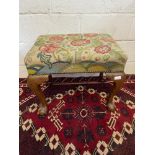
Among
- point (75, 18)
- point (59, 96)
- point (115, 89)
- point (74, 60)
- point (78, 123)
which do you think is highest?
point (75, 18)

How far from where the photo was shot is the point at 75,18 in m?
1.58

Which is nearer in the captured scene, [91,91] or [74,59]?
[74,59]

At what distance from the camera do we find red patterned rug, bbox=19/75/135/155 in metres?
1.19

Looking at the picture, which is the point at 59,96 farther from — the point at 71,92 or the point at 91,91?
the point at 91,91

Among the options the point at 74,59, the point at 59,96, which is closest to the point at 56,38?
the point at 74,59

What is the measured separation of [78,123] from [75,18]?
0.83 m

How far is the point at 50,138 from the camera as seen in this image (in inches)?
48.9

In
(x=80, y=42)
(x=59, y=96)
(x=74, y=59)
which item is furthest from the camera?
(x=59, y=96)

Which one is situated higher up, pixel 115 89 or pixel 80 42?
pixel 80 42

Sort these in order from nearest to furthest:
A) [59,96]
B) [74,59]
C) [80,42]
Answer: [74,59], [80,42], [59,96]

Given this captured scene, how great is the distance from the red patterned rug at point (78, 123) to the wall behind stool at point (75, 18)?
466 mm

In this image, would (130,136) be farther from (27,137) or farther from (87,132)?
(27,137)

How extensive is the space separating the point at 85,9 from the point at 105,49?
537 mm
